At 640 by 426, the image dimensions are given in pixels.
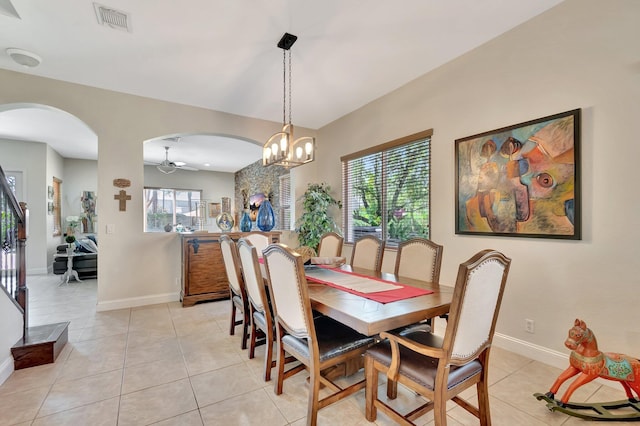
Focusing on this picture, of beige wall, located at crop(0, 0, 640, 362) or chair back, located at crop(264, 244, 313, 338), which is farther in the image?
beige wall, located at crop(0, 0, 640, 362)

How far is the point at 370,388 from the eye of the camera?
1.65 meters

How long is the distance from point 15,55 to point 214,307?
3382mm

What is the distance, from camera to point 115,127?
3707 mm

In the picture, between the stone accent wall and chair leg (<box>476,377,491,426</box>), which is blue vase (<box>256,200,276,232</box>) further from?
chair leg (<box>476,377,491,426</box>)

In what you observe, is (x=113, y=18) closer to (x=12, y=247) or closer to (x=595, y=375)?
(x=12, y=247)

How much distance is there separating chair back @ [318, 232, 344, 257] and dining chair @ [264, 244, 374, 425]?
4.41 ft

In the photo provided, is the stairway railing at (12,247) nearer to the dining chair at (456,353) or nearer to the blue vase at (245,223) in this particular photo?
the blue vase at (245,223)

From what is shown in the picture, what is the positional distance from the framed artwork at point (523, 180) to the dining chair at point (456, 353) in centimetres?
128

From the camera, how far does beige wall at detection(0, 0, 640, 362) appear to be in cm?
201

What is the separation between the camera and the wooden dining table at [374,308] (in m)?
1.38

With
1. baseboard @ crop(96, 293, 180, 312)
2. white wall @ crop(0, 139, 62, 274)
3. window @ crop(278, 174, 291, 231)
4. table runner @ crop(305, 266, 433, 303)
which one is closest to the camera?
table runner @ crop(305, 266, 433, 303)

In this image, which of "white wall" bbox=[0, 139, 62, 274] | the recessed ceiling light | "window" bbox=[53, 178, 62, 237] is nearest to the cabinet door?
the recessed ceiling light

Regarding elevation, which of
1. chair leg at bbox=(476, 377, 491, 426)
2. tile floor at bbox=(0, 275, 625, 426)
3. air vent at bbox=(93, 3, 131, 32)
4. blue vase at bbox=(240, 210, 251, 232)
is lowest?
tile floor at bbox=(0, 275, 625, 426)

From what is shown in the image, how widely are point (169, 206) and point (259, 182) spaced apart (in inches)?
136
